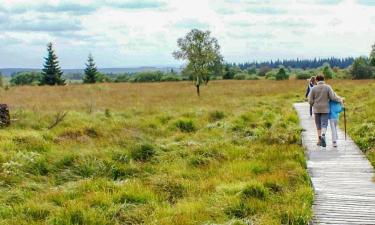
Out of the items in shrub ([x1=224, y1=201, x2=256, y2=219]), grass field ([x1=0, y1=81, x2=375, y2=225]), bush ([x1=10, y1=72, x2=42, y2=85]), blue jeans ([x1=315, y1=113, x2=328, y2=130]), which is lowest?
shrub ([x1=224, y1=201, x2=256, y2=219])

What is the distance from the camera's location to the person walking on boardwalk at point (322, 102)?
40.2 ft

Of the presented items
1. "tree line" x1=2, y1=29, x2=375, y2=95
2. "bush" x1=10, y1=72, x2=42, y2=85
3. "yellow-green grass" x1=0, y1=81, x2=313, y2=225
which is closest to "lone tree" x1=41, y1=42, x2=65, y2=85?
"tree line" x1=2, y1=29, x2=375, y2=95

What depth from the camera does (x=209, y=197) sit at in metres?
8.01

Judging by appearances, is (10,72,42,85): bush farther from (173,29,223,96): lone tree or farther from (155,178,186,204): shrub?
(155,178,186,204): shrub

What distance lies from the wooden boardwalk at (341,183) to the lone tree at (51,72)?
6426 cm

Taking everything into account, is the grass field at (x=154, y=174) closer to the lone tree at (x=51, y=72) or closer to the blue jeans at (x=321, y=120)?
the blue jeans at (x=321, y=120)

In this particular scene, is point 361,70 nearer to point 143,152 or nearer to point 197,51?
point 197,51

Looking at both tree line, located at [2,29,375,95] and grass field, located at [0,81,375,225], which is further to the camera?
tree line, located at [2,29,375,95]

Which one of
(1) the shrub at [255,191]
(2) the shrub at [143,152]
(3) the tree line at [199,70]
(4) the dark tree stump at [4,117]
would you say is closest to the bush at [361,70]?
(3) the tree line at [199,70]

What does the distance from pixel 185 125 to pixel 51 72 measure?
60479mm

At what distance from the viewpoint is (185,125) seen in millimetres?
16781

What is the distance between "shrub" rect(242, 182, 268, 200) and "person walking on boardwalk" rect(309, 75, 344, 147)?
466 cm

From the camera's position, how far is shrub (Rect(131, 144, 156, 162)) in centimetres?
1137

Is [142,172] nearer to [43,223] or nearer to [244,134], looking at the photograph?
[43,223]
